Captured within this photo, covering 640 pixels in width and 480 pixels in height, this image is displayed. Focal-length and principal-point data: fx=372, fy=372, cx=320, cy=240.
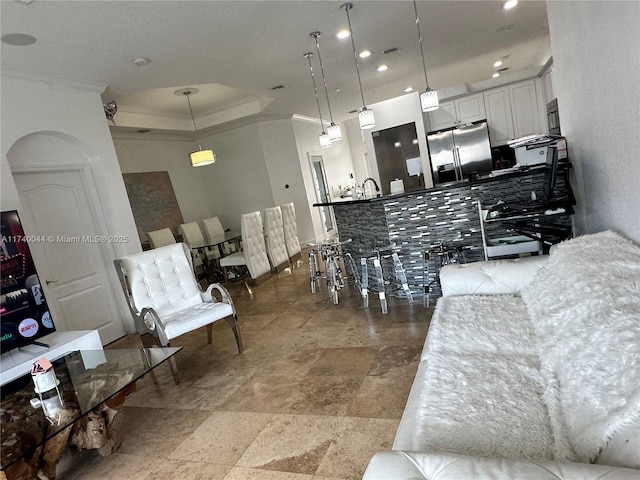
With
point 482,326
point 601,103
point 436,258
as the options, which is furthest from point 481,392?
point 436,258

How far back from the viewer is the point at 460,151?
6711 millimetres

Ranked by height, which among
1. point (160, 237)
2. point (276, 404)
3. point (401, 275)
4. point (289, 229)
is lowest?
point (276, 404)

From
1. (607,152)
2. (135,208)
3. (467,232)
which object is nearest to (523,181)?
(467,232)

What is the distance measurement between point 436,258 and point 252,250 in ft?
8.49

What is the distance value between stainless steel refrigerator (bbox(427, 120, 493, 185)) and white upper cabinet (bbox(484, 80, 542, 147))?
329 millimetres

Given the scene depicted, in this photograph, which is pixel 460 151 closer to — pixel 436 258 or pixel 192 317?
pixel 436 258

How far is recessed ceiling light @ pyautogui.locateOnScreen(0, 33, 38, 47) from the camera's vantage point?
2.89 meters

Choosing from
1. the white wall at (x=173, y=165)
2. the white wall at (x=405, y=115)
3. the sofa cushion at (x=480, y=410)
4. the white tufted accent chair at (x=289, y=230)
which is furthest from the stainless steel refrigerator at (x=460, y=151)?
the sofa cushion at (x=480, y=410)

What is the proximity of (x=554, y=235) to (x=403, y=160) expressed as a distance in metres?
4.46

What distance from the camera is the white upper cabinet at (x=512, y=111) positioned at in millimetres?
6590

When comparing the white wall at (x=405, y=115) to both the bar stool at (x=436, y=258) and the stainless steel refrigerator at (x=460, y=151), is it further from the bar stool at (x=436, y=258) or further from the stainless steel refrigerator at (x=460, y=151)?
the bar stool at (x=436, y=258)

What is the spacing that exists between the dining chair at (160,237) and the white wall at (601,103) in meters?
5.67

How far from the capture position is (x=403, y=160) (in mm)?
A: 7023

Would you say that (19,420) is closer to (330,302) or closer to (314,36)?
(330,302)
